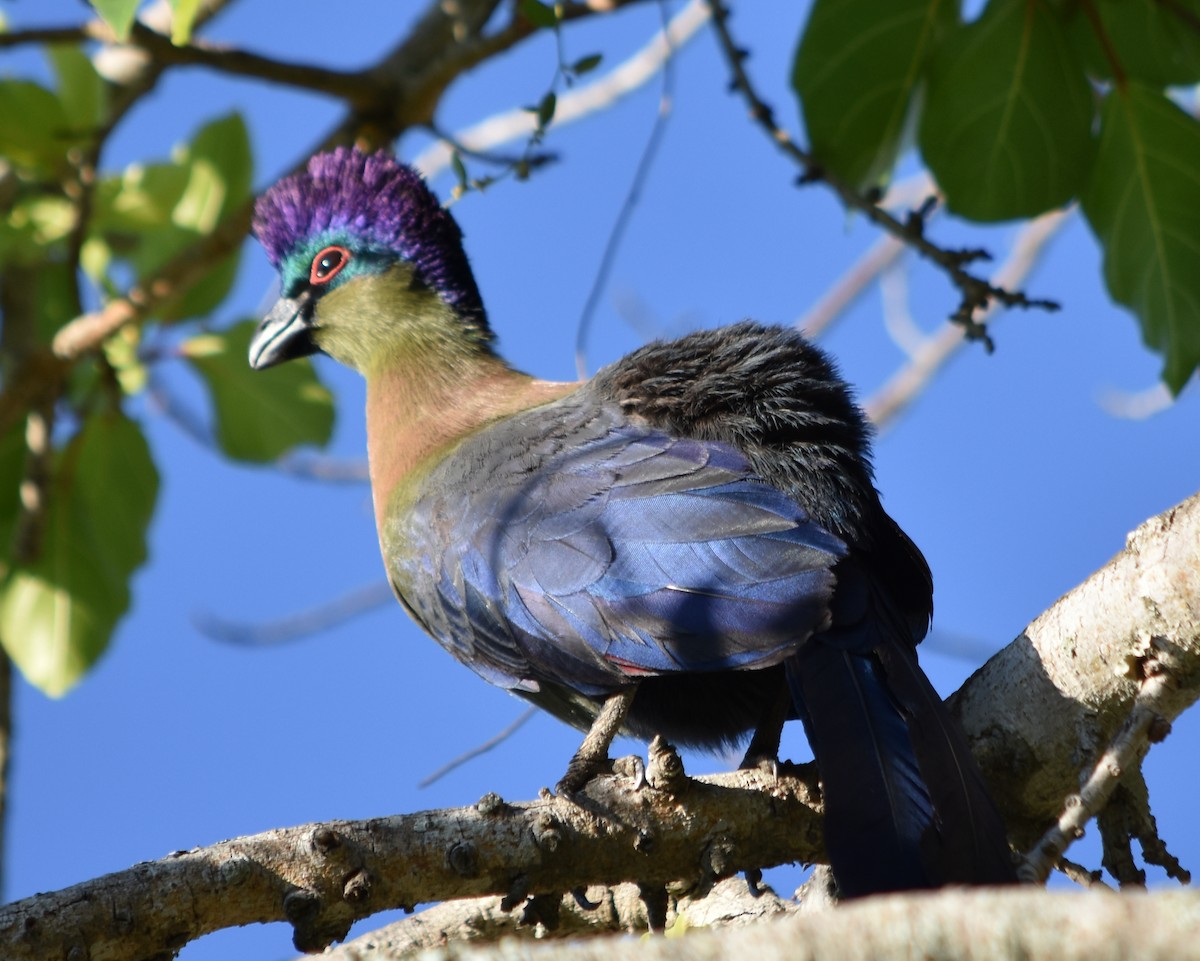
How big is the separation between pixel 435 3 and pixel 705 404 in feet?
7.50

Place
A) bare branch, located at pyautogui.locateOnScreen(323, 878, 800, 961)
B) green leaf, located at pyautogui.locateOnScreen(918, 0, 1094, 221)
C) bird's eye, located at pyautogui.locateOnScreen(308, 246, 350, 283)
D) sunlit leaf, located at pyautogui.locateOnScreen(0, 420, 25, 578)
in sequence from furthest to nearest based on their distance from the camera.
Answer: sunlit leaf, located at pyautogui.locateOnScreen(0, 420, 25, 578)
bird's eye, located at pyautogui.locateOnScreen(308, 246, 350, 283)
green leaf, located at pyautogui.locateOnScreen(918, 0, 1094, 221)
bare branch, located at pyautogui.locateOnScreen(323, 878, 800, 961)

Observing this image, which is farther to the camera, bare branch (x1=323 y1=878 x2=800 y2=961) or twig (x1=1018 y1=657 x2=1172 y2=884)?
bare branch (x1=323 y1=878 x2=800 y2=961)

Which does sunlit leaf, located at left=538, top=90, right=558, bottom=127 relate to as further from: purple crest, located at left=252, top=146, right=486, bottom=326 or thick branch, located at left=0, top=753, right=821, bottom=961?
thick branch, located at left=0, top=753, right=821, bottom=961

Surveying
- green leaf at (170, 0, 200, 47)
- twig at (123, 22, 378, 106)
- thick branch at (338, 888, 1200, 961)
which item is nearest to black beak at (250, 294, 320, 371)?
twig at (123, 22, 378, 106)

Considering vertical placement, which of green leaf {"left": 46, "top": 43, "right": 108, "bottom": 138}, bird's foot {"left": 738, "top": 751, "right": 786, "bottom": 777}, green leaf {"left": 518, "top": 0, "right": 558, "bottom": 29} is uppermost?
green leaf {"left": 46, "top": 43, "right": 108, "bottom": 138}

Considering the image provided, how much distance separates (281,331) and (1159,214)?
2.33m

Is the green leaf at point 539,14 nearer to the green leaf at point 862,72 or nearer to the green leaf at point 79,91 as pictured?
the green leaf at point 862,72

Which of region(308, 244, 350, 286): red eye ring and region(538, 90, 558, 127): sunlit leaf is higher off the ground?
region(308, 244, 350, 286): red eye ring

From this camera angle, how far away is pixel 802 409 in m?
3.03

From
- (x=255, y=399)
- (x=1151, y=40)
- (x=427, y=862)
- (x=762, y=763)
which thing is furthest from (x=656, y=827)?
(x=255, y=399)

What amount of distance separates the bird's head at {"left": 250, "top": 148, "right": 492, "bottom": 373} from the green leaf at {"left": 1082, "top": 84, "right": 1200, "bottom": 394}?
172cm

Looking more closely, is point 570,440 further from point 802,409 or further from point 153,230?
point 153,230

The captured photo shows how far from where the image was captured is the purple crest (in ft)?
12.8

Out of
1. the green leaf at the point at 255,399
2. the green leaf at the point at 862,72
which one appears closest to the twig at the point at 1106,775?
the green leaf at the point at 862,72
